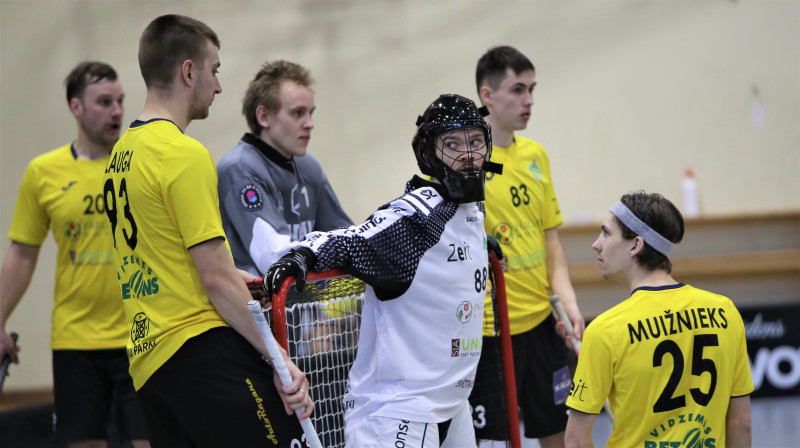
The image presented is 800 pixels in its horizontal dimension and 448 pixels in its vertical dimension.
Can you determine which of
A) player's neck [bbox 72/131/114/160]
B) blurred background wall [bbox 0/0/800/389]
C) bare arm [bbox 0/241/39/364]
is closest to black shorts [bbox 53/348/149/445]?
bare arm [bbox 0/241/39/364]

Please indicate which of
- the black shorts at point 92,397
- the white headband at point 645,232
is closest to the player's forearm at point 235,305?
the white headband at point 645,232

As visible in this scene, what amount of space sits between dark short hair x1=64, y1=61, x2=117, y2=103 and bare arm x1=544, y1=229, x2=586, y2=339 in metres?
2.24

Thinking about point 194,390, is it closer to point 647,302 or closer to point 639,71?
point 647,302

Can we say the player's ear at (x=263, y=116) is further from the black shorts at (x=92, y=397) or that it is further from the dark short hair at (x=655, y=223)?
the dark short hair at (x=655, y=223)

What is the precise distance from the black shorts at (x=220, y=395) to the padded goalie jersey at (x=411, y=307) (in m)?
0.28

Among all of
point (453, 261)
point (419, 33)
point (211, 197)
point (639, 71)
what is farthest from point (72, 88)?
point (639, 71)

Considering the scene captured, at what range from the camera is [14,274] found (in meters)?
4.14

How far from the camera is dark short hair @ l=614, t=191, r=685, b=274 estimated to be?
2.64 meters

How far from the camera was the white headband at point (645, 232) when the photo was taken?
265cm

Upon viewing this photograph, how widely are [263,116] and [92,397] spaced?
156 centimetres

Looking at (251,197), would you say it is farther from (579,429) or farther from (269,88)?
(579,429)

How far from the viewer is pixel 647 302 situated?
2561 millimetres

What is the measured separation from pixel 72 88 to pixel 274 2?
3.22 metres

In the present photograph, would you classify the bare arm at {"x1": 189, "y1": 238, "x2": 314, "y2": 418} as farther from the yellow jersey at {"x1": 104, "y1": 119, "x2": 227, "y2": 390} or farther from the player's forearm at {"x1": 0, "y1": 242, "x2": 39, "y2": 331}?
the player's forearm at {"x1": 0, "y1": 242, "x2": 39, "y2": 331}
